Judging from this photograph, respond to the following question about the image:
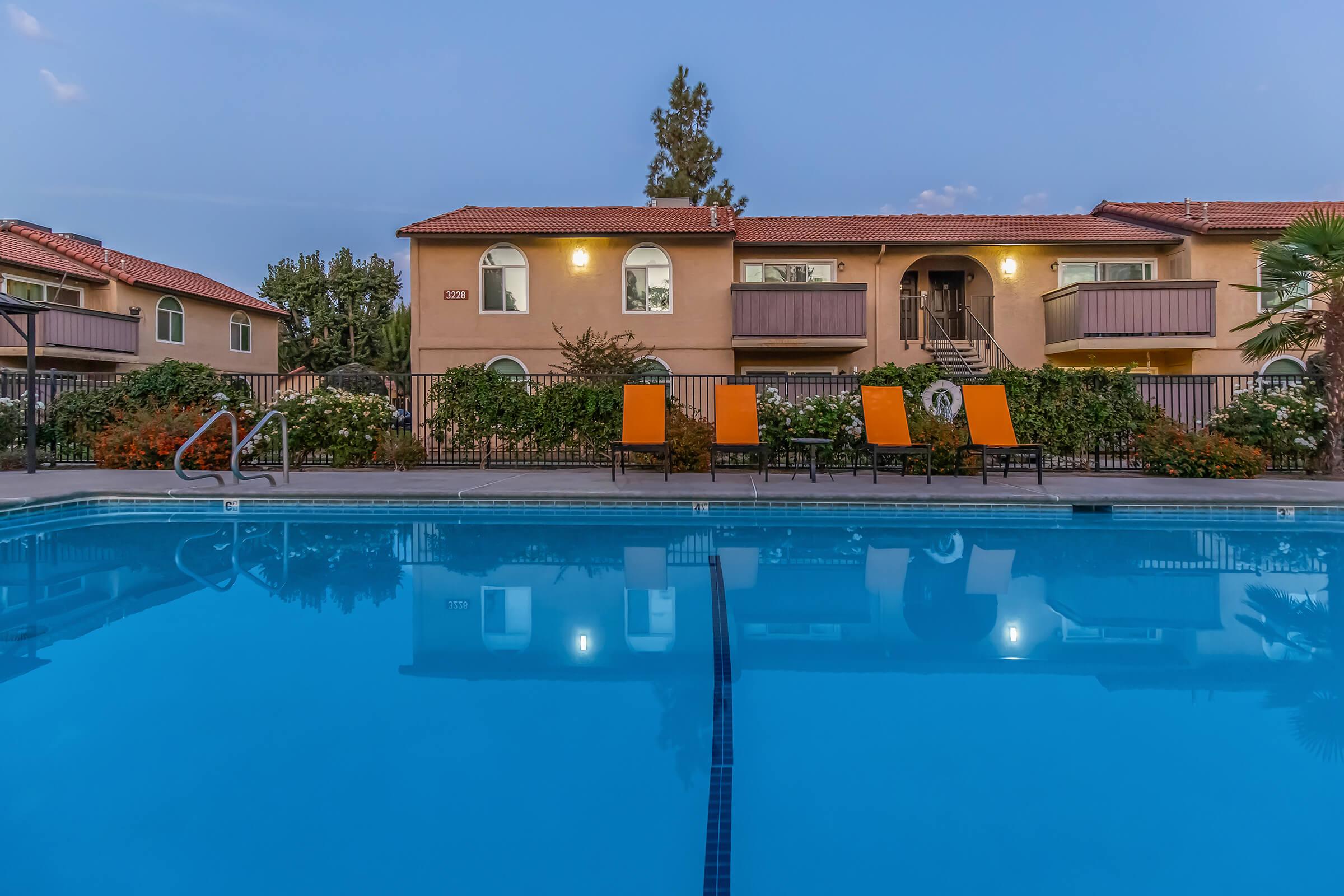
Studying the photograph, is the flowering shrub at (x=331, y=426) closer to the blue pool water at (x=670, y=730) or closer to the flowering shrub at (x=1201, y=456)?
the blue pool water at (x=670, y=730)

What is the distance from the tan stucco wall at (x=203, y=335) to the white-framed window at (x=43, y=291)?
91 cm

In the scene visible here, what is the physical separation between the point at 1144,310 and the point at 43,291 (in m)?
28.3

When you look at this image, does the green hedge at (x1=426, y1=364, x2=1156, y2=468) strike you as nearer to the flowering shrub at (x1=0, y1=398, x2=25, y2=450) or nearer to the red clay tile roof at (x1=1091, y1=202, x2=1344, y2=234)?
the flowering shrub at (x1=0, y1=398, x2=25, y2=450)

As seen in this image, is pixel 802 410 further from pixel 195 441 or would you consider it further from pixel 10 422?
pixel 10 422

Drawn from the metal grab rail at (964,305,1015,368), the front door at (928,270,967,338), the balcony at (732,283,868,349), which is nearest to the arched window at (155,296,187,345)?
the balcony at (732,283,868,349)

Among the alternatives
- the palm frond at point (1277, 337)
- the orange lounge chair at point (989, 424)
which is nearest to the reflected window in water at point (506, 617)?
the orange lounge chair at point (989, 424)

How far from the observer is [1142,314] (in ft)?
56.8

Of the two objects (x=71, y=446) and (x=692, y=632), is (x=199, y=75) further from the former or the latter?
(x=692, y=632)

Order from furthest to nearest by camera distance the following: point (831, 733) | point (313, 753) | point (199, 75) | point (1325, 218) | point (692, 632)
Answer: point (199, 75) → point (1325, 218) → point (692, 632) → point (831, 733) → point (313, 753)

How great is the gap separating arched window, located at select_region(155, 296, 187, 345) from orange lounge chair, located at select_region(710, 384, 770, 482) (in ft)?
67.4

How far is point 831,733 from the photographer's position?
3.03 metres

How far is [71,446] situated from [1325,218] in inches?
784

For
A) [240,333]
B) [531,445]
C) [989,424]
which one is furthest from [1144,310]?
[240,333]

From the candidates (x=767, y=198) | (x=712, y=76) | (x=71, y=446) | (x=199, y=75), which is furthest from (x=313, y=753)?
(x=712, y=76)
